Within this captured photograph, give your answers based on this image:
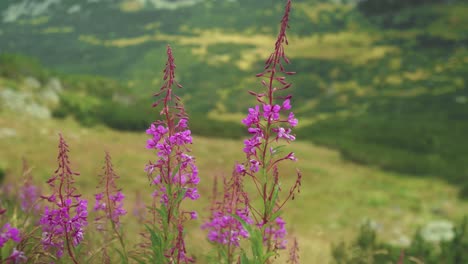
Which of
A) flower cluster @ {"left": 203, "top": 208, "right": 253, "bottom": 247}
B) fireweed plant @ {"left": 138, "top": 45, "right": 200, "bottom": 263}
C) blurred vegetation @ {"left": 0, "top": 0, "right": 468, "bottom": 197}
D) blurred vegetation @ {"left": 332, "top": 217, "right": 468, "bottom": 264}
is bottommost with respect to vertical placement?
blurred vegetation @ {"left": 332, "top": 217, "right": 468, "bottom": 264}

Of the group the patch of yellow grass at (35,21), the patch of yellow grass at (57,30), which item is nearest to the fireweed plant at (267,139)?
the patch of yellow grass at (57,30)

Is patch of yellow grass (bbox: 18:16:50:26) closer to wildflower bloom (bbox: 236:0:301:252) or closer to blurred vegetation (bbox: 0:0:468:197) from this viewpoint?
blurred vegetation (bbox: 0:0:468:197)

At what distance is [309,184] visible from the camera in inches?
675

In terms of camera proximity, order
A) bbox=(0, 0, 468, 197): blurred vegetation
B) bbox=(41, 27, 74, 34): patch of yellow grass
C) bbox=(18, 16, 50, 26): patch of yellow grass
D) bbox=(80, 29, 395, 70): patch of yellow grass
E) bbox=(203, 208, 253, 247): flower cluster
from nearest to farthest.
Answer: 1. bbox=(203, 208, 253, 247): flower cluster
2. bbox=(0, 0, 468, 197): blurred vegetation
3. bbox=(80, 29, 395, 70): patch of yellow grass
4. bbox=(41, 27, 74, 34): patch of yellow grass
5. bbox=(18, 16, 50, 26): patch of yellow grass

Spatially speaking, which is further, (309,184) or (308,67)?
(308,67)

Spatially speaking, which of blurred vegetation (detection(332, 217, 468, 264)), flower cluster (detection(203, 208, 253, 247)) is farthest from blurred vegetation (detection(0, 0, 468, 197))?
flower cluster (detection(203, 208, 253, 247))

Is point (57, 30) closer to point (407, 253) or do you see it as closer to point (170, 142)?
point (407, 253)

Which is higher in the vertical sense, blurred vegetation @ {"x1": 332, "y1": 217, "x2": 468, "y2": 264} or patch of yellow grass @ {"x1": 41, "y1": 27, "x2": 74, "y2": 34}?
patch of yellow grass @ {"x1": 41, "y1": 27, "x2": 74, "y2": 34}

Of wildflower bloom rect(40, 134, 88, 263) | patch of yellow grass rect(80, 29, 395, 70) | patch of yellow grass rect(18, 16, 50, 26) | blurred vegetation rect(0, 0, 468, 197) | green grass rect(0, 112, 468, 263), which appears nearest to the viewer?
wildflower bloom rect(40, 134, 88, 263)

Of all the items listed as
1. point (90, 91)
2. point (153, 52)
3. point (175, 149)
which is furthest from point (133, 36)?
point (175, 149)

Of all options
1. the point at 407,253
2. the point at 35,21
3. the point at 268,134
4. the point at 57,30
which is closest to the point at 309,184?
the point at 407,253

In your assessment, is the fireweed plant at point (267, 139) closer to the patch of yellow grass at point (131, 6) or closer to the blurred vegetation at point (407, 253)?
the blurred vegetation at point (407, 253)

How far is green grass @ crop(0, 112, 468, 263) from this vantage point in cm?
1209

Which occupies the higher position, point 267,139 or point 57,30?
point 57,30
